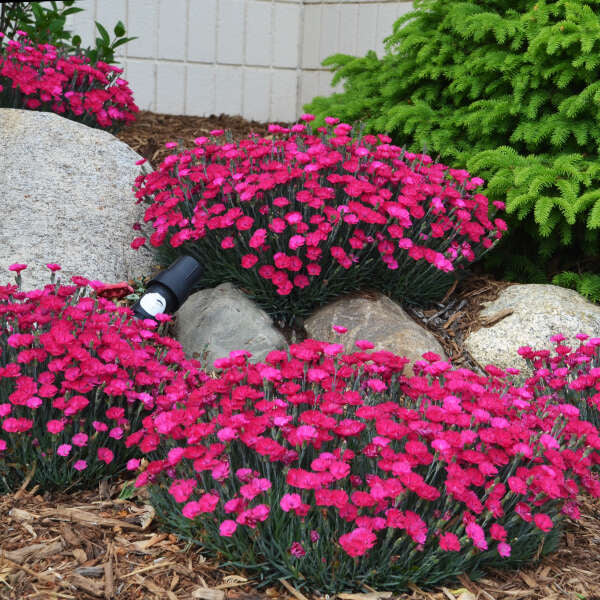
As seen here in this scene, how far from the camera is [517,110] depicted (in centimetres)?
407

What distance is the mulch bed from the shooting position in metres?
2.07

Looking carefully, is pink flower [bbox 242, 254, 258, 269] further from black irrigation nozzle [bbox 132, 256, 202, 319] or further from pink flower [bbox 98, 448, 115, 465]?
pink flower [bbox 98, 448, 115, 465]

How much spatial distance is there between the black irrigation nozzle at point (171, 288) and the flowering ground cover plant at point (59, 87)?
6.18 feet

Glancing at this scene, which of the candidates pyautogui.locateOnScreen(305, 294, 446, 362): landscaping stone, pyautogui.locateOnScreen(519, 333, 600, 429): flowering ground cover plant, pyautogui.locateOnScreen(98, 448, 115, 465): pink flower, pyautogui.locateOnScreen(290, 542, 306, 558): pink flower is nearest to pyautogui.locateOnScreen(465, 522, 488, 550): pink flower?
pyautogui.locateOnScreen(290, 542, 306, 558): pink flower

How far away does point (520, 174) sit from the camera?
150 inches

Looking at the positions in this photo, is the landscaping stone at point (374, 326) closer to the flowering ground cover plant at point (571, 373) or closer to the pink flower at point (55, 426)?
the flowering ground cover plant at point (571, 373)

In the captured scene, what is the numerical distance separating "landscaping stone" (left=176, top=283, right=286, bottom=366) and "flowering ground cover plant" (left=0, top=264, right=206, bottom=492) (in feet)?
2.42

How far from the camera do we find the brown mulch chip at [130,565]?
2068mm

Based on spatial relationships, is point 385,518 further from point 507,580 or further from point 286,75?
point 286,75

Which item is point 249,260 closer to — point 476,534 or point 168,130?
point 476,534

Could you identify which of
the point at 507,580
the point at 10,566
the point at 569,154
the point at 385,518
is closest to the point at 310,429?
the point at 385,518

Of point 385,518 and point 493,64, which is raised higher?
point 493,64

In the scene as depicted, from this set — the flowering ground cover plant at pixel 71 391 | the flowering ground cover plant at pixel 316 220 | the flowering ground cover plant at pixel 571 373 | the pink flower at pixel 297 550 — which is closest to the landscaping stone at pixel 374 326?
the flowering ground cover plant at pixel 316 220

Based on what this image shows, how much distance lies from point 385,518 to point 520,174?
2.36 m
